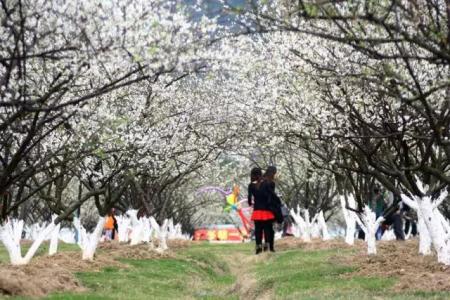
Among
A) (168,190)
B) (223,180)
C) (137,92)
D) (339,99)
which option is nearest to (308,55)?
(339,99)

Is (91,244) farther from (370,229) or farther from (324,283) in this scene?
(324,283)

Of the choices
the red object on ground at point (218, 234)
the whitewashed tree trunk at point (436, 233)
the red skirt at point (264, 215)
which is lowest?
the whitewashed tree trunk at point (436, 233)

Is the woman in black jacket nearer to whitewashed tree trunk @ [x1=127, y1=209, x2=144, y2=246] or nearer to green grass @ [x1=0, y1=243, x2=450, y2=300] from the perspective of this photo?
green grass @ [x1=0, y1=243, x2=450, y2=300]

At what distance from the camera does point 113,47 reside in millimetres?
11242

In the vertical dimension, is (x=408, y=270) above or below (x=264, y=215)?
below

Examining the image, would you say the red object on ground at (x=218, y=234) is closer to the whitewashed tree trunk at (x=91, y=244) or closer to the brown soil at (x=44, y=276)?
the whitewashed tree trunk at (x=91, y=244)

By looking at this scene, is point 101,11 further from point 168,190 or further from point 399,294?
point 168,190

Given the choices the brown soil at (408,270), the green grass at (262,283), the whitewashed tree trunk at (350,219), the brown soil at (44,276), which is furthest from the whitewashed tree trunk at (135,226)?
the brown soil at (408,270)

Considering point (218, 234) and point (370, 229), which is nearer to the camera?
Result: point (370, 229)

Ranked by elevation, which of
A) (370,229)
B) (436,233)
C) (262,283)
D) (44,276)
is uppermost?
(370,229)

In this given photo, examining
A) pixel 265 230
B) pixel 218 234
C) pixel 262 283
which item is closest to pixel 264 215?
pixel 265 230

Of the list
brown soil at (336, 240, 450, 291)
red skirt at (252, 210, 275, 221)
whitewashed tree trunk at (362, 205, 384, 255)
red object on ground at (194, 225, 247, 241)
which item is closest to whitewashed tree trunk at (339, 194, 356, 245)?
whitewashed tree trunk at (362, 205, 384, 255)

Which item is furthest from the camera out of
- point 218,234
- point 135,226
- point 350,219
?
point 218,234

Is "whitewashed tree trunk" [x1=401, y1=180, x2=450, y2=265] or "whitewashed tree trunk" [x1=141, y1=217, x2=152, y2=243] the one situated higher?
"whitewashed tree trunk" [x1=141, y1=217, x2=152, y2=243]
